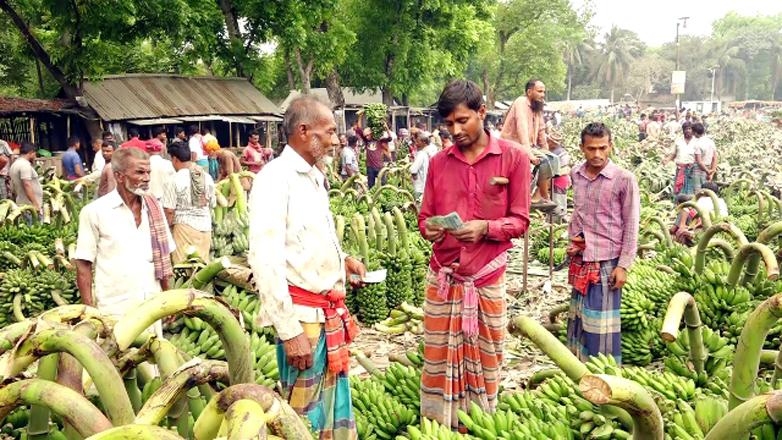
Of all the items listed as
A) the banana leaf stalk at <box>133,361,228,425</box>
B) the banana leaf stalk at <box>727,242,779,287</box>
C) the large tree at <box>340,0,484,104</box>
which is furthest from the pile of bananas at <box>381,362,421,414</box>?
the large tree at <box>340,0,484,104</box>

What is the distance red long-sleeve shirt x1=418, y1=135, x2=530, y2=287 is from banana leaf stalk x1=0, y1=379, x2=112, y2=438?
2.34 metres

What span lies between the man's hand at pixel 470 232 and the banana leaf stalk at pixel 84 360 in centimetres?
211

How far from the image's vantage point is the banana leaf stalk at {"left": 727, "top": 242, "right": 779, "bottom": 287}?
2910 mm

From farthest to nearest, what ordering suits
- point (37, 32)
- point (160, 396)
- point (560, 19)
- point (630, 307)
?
point (560, 19)
point (37, 32)
point (630, 307)
point (160, 396)

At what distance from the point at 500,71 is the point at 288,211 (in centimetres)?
4195

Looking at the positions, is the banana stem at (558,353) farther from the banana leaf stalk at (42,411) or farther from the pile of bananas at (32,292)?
the pile of bananas at (32,292)

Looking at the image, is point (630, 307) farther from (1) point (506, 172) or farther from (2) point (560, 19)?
(2) point (560, 19)

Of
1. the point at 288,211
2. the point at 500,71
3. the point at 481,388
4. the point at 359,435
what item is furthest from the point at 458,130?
the point at 500,71

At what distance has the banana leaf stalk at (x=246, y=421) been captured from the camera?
0.95 meters

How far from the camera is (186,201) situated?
6207 mm

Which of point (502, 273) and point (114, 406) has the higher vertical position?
point (114, 406)

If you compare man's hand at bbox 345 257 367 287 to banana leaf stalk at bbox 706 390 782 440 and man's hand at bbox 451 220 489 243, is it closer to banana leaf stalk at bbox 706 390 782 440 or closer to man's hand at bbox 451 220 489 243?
man's hand at bbox 451 220 489 243

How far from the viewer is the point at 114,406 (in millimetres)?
1244

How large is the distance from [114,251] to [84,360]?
2440mm
